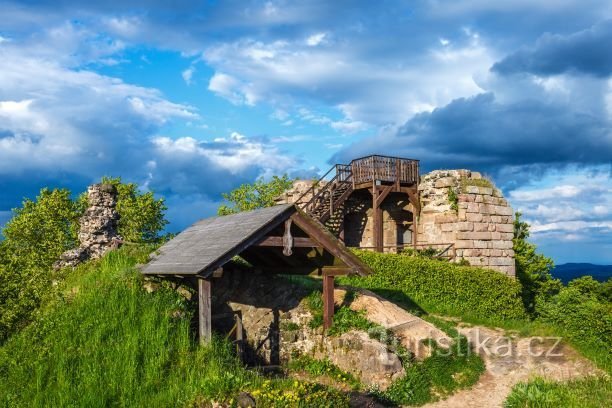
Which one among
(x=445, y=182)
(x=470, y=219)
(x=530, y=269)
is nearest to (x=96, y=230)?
(x=470, y=219)

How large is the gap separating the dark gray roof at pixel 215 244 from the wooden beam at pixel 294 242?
21cm

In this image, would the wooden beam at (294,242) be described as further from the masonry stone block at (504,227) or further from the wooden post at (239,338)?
the masonry stone block at (504,227)

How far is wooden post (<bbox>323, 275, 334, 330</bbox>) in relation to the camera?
40.3 feet

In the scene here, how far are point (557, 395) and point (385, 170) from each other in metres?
18.2

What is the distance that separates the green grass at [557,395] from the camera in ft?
34.3

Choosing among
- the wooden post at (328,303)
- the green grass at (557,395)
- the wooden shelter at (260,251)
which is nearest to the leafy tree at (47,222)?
the wooden shelter at (260,251)

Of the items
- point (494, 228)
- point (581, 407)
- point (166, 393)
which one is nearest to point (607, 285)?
point (494, 228)

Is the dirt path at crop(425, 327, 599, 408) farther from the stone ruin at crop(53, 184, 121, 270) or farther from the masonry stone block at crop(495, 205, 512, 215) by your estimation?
the masonry stone block at crop(495, 205, 512, 215)

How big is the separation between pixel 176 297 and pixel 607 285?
22921 millimetres

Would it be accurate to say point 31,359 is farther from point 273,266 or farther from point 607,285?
point 607,285

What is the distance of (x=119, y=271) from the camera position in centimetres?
1281

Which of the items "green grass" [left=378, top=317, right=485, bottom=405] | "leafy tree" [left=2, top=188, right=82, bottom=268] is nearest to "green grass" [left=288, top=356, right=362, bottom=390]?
"green grass" [left=378, top=317, right=485, bottom=405]

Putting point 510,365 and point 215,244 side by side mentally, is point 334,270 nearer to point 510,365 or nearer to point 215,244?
point 215,244

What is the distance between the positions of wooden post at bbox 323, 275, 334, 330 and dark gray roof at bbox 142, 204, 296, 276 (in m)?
2.10
